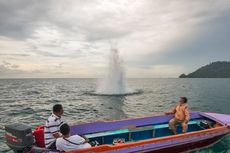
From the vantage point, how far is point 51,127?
791 cm

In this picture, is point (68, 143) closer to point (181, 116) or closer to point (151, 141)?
point (151, 141)

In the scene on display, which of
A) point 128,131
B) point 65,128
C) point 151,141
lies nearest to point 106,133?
point 128,131

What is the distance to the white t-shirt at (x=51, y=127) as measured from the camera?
25.8ft

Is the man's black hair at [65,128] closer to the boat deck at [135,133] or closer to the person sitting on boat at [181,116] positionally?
the boat deck at [135,133]

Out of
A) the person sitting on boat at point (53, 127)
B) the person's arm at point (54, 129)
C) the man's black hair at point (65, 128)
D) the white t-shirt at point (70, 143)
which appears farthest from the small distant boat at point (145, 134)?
the man's black hair at point (65, 128)

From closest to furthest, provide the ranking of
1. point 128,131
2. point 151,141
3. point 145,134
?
point 151,141 < point 128,131 < point 145,134

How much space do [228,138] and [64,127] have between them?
35.6ft

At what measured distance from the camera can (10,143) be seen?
8164 mm

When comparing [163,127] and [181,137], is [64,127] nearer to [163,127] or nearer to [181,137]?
[181,137]

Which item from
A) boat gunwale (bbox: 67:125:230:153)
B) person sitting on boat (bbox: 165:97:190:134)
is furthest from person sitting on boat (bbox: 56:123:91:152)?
person sitting on boat (bbox: 165:97:190:134)

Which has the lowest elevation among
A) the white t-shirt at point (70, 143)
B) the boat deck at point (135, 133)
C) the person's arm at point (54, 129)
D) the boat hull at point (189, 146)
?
the boat hull at point (189, 146)

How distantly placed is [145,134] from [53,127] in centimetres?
577

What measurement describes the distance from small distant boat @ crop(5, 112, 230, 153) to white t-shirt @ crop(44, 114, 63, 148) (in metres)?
0.45

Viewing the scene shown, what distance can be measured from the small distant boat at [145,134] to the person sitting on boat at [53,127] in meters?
0.44
